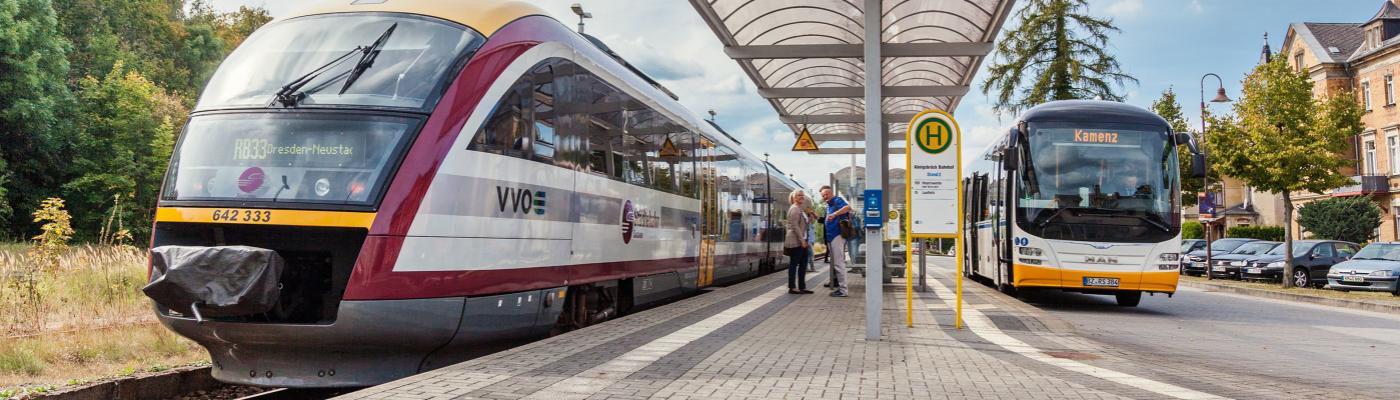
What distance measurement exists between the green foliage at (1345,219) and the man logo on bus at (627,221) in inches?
1520

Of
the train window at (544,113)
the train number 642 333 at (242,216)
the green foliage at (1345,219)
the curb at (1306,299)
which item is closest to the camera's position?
the train number 642 333 at (242,216)

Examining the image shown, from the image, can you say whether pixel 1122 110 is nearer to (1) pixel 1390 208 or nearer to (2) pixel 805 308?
(2) pixel 805 308

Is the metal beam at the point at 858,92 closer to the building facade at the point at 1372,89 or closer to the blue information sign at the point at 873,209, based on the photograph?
the blue information sign at the point at 873,209

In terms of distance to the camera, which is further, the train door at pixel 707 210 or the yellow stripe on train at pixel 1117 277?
the train door at pixel 707 210

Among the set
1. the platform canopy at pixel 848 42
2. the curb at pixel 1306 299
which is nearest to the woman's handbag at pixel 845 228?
the platform canopy at pixel 848 42

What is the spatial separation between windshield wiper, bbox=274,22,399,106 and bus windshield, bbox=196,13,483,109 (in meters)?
0.01

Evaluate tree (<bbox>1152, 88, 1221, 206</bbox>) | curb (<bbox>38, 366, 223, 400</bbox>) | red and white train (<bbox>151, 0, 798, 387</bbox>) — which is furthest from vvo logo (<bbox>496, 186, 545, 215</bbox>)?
tree (<bbox>1152, 88, 1221, 206</bbox>)

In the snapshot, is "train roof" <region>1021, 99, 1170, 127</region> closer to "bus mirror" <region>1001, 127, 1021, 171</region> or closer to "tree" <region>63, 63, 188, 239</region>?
"bus mirror" <region>1001, 127, 1021, 171</region>

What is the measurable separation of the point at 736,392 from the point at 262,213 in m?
3.48

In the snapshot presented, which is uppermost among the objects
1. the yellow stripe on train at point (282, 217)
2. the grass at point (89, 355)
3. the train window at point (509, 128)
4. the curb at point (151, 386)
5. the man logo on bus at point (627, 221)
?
the train window at point (509, 128)

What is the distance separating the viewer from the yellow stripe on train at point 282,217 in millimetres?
6602

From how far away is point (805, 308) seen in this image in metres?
12.4

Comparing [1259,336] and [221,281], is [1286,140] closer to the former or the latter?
[1259,336]

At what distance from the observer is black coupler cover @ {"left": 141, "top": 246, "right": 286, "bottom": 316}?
6.48 metres
